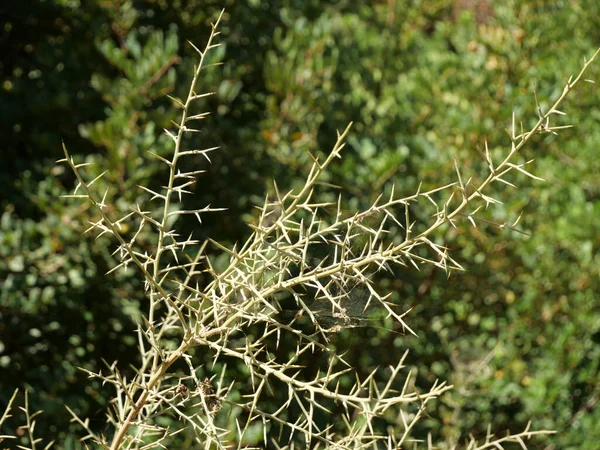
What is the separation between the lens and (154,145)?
9.71 ft

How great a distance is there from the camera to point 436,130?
175 inches

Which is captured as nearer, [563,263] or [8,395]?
[8,395]

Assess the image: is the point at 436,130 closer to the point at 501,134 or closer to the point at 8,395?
the point at 501,134

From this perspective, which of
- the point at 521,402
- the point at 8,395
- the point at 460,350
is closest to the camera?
the point at 8,395

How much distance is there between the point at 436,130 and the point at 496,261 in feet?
2.51

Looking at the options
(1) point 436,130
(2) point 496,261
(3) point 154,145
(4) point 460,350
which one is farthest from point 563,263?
(3) point 154,145

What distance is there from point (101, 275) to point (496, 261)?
2084 millimetres

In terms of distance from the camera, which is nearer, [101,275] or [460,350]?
[101,275]

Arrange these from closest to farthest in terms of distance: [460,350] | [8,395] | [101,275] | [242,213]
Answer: [8,395], [101,275], [242,213], [460,350]

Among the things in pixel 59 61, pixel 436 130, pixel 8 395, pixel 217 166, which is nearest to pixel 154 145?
pixel 217 166

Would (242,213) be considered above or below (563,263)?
above

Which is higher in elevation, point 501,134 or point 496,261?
point 501,134

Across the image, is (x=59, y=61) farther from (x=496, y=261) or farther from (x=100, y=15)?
(x=496, y=261)

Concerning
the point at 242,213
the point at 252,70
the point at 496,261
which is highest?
the point at 252,70
